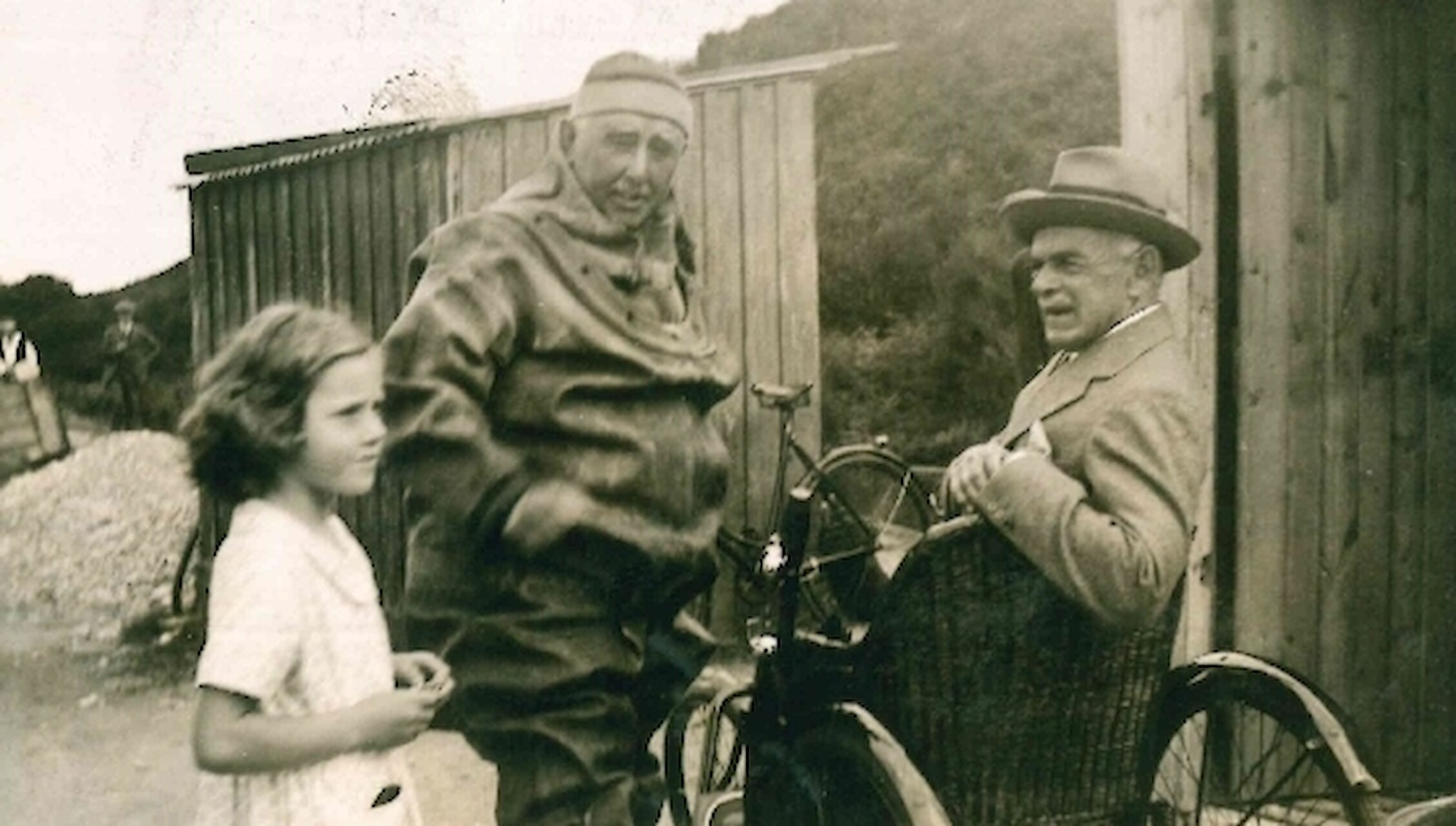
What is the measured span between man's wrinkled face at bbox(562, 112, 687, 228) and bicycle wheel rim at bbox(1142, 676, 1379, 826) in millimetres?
1390

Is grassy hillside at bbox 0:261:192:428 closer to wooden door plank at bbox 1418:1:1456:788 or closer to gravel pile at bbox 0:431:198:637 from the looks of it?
gravel pile at bbox 0:431:198:637

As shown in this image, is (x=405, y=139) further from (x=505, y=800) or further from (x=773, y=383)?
(x=505, y=800)

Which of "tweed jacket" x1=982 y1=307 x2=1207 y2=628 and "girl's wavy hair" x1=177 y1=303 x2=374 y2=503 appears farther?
"tweed jacket" x1=982 y1=307 x2=1207 y2=628

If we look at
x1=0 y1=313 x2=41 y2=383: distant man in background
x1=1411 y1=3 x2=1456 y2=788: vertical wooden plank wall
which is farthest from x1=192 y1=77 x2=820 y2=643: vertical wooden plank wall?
x1=1411 y1=3 x2=1456 y2=788: vertical wooden plank wall

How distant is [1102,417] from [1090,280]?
0.28 meters

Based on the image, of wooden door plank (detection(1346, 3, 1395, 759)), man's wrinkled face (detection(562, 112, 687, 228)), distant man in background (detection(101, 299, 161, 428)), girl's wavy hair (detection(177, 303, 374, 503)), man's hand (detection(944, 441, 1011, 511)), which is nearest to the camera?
girl's wavy hair (detection(177, 303, 374, 503))

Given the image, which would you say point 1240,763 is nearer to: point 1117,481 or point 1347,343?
point 1347,343

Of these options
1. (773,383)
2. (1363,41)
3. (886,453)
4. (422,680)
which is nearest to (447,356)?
(422,680)

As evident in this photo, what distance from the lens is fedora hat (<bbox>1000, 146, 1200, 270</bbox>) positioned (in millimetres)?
2600

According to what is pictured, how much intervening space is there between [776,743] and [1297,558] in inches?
53.3

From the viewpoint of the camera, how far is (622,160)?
2.76 meters

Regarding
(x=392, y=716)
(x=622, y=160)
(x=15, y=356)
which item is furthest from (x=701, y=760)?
(x=15, y=356)

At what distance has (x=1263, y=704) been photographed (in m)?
2.42

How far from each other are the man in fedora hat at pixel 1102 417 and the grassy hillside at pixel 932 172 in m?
0.26
